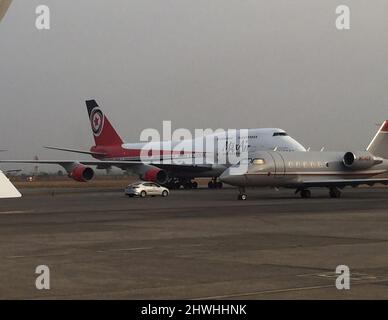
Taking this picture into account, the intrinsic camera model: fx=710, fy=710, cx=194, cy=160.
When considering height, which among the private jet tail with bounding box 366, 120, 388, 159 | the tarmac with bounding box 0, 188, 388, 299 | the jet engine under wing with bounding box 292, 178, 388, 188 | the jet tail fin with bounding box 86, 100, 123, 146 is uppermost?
the jet tail fin with bounding box 86, 100, 123, 146

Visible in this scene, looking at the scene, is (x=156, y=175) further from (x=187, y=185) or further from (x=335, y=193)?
(x=335, y=193)

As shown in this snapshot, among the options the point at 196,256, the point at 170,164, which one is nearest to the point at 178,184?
the point at 170,164

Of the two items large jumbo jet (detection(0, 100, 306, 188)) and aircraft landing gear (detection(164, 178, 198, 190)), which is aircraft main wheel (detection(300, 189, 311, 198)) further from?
aircraft landing gear (detection(164, 178, 198, 190))

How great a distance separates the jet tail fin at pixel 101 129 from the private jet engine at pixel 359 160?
3341 centimetres

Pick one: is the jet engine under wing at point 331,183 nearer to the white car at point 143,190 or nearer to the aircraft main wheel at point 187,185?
the white car at point 143,190

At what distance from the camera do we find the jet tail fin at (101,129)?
7919 cm

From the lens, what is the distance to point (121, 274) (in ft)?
42.9

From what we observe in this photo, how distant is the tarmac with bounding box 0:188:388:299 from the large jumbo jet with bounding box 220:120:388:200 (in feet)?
56.6

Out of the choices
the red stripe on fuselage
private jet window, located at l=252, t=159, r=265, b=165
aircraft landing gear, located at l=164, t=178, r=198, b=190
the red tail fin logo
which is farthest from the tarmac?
the red tail fin logo

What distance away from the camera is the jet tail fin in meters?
79.2

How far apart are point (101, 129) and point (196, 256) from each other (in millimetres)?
65069

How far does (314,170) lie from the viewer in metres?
49.2

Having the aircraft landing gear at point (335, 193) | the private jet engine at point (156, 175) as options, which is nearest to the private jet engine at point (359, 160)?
the aircraft landing gear at point (335, 193)
